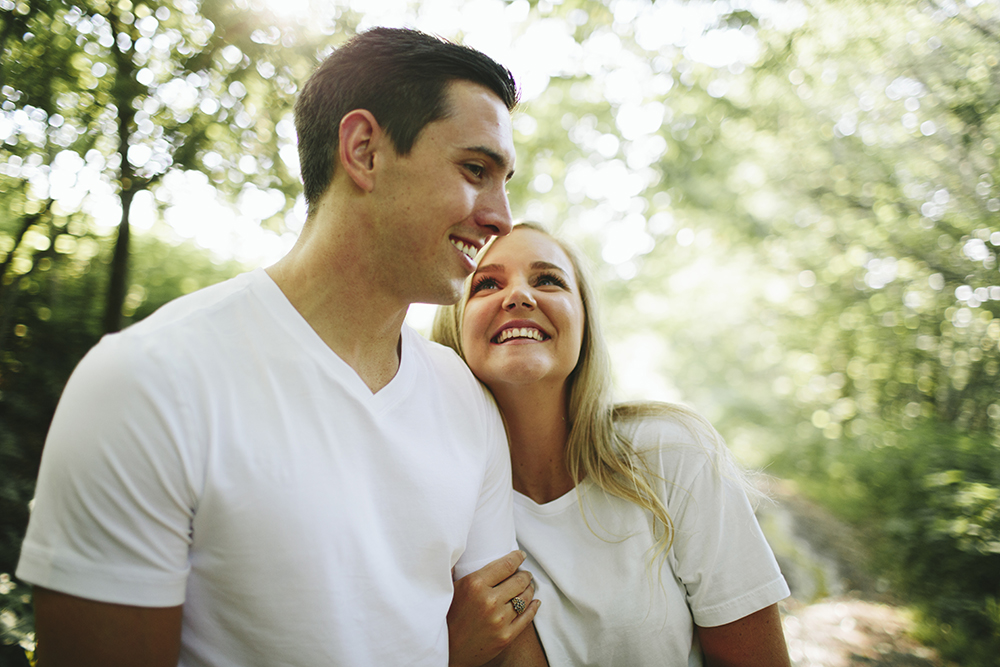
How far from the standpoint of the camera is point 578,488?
91.0 inches

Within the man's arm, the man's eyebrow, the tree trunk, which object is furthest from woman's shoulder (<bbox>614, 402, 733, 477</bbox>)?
the tree trunk

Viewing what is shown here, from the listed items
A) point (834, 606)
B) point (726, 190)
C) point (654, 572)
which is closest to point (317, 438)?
point (654, 572)

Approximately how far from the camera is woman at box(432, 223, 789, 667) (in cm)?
207

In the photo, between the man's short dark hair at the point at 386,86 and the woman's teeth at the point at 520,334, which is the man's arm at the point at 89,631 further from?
the woman's teeth at the point at 520,334

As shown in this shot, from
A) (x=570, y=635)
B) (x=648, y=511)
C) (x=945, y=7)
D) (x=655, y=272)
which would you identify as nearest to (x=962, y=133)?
(x=945, y=7)

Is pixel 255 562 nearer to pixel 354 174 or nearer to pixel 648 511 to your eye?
pixel 354 174

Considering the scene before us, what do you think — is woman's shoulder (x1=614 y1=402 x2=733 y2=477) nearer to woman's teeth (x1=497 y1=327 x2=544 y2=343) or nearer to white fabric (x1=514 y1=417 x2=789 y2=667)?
white fabric (x1=514 y1=417 x2=789 y2=667)

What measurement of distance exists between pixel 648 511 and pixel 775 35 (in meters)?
6.39

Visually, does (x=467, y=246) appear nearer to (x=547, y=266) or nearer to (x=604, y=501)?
(x=547, y=266)

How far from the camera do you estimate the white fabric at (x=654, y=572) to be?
2062 mm

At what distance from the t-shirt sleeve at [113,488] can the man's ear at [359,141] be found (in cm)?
79

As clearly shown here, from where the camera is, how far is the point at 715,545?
208 cm

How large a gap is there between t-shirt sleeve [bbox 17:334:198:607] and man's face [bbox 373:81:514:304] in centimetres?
72

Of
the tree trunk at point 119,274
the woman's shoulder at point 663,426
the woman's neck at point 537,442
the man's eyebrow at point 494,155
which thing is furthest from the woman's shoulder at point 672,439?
the tree trunk at point 119,274
